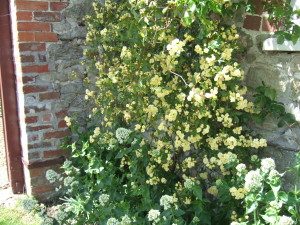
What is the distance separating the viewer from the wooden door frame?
10.6 ft

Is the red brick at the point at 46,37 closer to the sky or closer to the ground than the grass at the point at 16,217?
closer to the sky

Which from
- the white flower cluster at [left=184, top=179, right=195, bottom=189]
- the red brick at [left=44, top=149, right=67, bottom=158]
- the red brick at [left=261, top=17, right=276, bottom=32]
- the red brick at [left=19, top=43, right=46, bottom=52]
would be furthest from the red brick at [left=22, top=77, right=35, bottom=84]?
the red brick at [left=261, top=17, right=276, bottom=32]

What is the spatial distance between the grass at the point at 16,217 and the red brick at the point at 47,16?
6.04ft

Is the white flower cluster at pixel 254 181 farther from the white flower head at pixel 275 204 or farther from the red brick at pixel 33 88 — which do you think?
the red brick at pixel 33 88

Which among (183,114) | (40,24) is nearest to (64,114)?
(40,24)

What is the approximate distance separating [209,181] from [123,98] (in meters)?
0.93

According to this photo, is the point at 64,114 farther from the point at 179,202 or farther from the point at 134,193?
the point at 179,202

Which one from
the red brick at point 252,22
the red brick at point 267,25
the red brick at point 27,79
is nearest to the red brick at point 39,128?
the red brick at point 27,79

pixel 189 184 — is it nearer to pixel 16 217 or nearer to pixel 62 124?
pixel 62 124

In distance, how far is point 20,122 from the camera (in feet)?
11.1

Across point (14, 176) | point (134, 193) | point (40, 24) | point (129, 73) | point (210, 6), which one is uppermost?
point (210, 6)

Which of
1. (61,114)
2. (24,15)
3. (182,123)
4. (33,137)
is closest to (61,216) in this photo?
(182,123)

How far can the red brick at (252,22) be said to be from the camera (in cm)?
227

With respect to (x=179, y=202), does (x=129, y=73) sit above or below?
above
